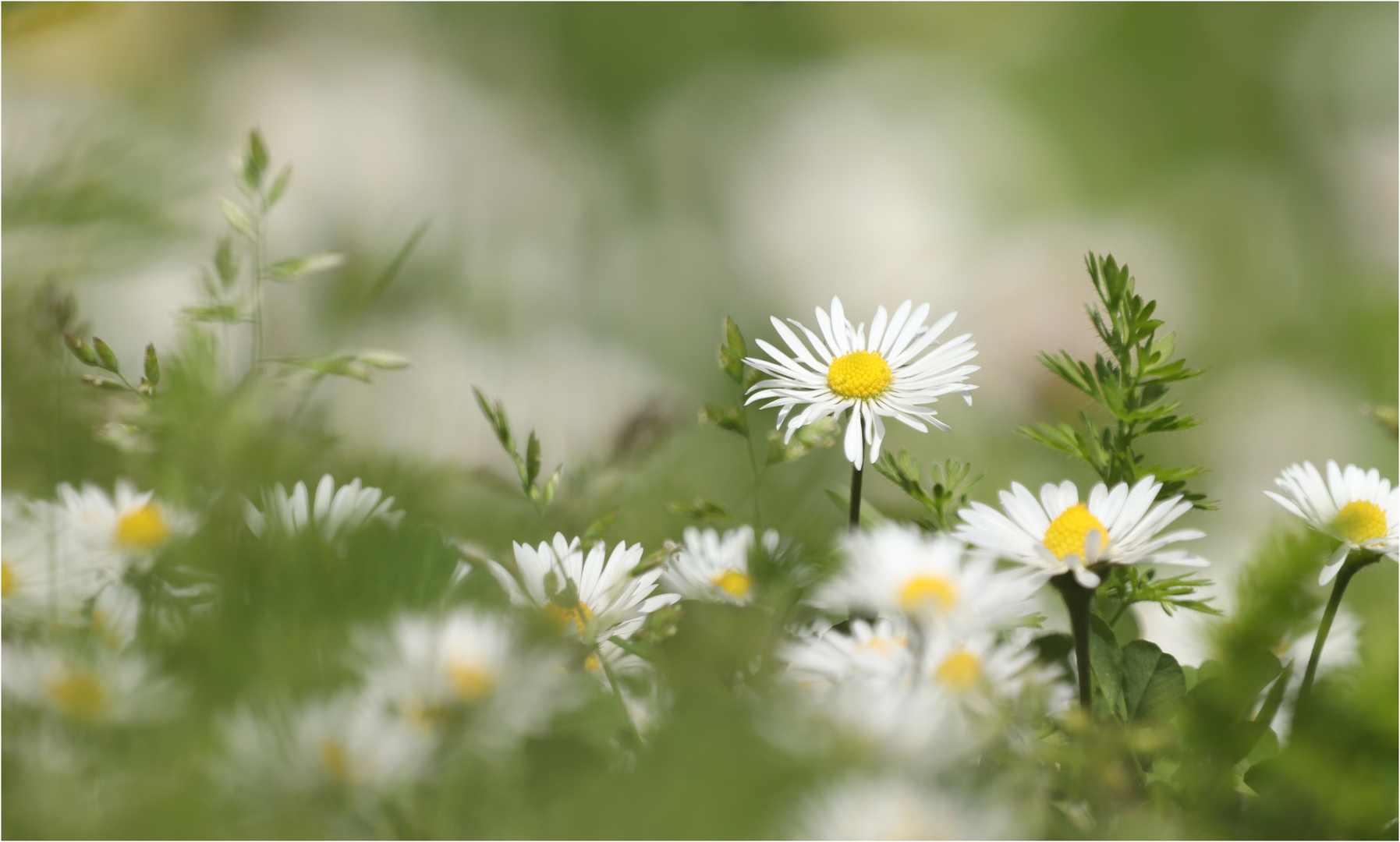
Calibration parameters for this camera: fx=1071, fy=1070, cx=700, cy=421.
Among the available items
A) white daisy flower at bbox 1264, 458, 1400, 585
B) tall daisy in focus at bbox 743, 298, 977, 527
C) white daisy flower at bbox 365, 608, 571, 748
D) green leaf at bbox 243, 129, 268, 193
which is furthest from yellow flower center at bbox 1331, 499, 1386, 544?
green leaf at bbox 243, 129, 268, 193

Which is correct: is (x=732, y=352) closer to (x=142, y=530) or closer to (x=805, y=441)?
(x=805, y=441)

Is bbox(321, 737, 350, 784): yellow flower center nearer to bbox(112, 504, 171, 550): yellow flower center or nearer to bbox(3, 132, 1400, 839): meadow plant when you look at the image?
bbox(3, 132, 1400, 839): meadow plant

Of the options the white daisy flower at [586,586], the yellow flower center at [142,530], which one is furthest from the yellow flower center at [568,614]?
the yellow flower center at [142,530]

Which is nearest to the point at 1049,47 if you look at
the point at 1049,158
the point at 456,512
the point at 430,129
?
the point at 1049,158

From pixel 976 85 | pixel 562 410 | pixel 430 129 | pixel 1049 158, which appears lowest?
pixel 562 410

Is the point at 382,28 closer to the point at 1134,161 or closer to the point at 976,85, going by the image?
the point at 976,85

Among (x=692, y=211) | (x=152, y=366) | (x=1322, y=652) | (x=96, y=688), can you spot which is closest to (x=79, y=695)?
(x=96, y=688)

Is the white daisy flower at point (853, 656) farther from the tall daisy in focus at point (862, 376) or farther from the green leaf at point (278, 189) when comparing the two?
the green leaf at point (278, 189)
